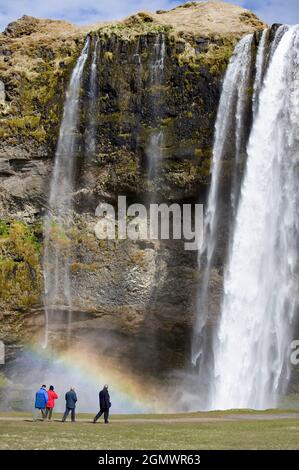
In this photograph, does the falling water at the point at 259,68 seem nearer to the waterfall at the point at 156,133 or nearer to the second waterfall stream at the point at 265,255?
the second waterfall stream at the point at 265,255

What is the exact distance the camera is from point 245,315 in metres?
42.2

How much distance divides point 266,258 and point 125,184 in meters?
10.7

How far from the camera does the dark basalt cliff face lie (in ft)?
150

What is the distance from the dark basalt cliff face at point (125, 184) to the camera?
4566cm

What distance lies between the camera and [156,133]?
152 ft

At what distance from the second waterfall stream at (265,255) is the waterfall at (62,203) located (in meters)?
10.3

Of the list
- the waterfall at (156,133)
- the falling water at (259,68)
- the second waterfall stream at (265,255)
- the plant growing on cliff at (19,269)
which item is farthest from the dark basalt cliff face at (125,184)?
the second waterfall stream at (265,255)

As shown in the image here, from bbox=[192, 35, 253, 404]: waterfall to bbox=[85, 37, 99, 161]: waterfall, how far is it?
846 cm

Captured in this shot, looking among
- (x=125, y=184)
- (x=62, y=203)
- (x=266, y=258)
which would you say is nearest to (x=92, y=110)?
(x=125, y=184)

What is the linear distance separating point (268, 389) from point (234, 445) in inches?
880

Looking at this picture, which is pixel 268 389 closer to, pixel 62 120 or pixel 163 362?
pixel 163 362

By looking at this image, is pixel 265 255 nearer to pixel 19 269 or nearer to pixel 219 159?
pixel 219 159
